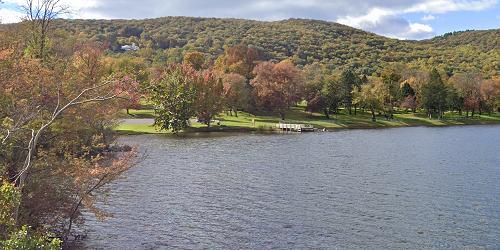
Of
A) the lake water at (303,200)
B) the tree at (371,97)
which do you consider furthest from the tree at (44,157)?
the tree at (371,97)

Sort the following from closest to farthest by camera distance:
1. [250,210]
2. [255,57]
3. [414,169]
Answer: [250,210]
[414,169]
[255,57]

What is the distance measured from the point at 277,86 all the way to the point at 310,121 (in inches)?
398

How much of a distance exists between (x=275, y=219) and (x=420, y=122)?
93.4 metres

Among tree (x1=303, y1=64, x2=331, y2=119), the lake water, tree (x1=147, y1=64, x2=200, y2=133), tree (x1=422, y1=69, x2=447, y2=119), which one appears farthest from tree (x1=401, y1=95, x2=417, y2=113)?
tree (x1=147, y1=64, x2=200, y2=133)

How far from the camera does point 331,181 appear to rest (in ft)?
145

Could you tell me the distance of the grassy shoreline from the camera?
89750mm

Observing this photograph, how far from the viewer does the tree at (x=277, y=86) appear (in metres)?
108

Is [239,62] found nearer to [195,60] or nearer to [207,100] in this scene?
[195,60]

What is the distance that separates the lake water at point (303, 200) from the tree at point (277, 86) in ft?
137

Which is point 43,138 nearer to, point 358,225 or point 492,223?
point 358,225

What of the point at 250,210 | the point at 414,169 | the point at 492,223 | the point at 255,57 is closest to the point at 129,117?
the point at 255,57

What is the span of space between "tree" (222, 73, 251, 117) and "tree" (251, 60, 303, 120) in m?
3.38

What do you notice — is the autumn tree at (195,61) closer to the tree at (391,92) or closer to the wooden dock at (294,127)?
the wooden dock at (294,127)

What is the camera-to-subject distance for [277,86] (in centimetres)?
10800
